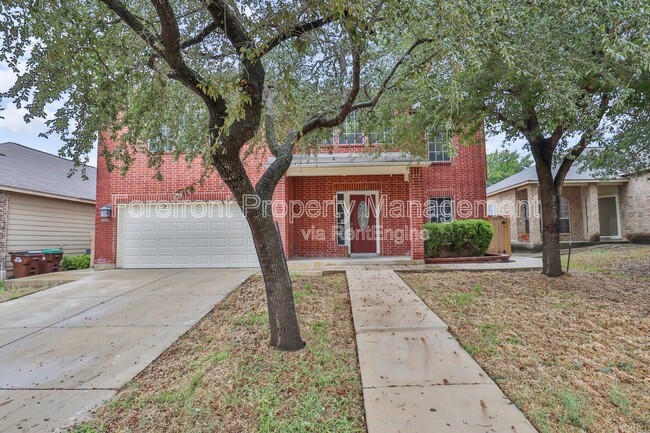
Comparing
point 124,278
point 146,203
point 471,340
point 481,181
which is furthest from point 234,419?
point 481,181

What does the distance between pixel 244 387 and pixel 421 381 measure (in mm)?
1641

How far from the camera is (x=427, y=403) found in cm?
265

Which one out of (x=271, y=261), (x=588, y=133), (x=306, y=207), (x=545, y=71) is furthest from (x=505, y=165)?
(x=271, y=261)

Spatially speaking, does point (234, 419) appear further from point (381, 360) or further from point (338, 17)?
point (338, 17)

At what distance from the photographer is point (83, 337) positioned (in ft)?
15.0

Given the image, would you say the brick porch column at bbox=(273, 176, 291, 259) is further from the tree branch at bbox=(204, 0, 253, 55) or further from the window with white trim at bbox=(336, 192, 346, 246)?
the tree branch at bbox=(204, 0, 253, 55)

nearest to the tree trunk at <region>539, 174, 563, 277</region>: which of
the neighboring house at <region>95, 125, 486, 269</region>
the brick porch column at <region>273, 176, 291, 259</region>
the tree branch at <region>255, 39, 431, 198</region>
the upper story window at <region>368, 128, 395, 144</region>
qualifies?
the neighboring house at <region>95, 125, 486, 269</region>

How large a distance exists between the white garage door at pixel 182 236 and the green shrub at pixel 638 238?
625 inches

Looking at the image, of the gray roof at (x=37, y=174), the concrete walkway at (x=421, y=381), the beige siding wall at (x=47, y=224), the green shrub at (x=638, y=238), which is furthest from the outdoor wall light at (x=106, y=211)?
the green shrub at (x=638, y=238)

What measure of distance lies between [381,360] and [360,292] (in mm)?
2729

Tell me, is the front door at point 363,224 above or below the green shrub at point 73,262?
above

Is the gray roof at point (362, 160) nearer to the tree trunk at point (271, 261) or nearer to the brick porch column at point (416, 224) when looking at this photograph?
the brick porch column at point (416, 224)

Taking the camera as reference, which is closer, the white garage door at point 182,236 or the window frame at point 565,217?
the white garage door at point 182,236

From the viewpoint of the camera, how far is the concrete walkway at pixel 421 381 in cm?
241
